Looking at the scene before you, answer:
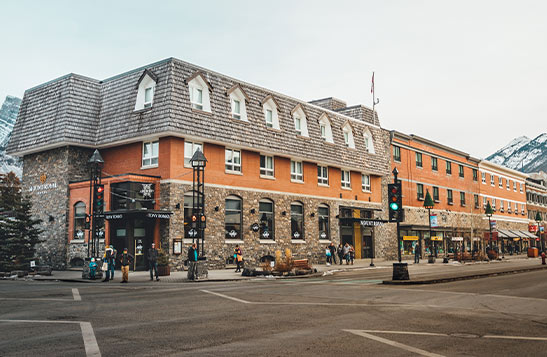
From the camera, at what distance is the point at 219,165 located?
32188mm

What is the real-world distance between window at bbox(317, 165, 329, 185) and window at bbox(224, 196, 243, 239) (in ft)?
30.2

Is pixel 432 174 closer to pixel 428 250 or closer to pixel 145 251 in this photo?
pixel 428 250

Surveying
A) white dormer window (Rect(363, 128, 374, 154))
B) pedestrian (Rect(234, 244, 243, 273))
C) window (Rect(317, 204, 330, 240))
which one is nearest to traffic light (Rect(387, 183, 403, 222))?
pedestrian (Rect(234, 244, 243, 273))

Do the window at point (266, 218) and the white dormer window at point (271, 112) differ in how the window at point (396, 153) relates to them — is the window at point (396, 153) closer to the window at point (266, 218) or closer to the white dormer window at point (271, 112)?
the white dormer window at point (271, 112)

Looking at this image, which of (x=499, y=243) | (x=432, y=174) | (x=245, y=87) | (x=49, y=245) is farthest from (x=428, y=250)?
(x=49, y=245)

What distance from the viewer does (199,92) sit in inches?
1246

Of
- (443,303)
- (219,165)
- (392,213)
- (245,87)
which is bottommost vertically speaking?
(443,303)

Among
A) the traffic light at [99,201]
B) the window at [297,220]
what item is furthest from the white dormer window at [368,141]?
the traffic light at [99,201]

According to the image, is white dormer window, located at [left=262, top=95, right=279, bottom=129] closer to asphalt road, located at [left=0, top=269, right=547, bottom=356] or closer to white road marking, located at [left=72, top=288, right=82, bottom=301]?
asphalt road, located at [left=0, top=269, right=547, bottom=356]

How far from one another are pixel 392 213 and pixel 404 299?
6130 mm

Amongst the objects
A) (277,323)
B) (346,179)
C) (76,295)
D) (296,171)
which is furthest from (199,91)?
(277,323)

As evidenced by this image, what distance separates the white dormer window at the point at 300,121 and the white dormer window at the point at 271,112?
80.4 inches

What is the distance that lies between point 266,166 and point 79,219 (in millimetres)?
12994

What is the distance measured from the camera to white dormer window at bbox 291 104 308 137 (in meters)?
38.2
